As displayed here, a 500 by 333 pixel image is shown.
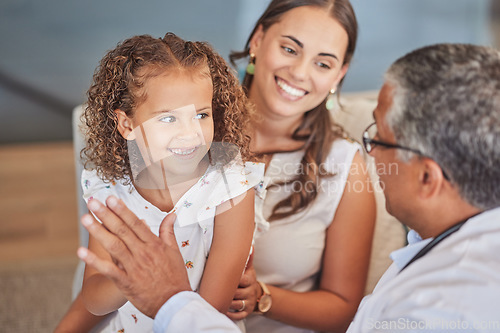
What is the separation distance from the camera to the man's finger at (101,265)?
78cm

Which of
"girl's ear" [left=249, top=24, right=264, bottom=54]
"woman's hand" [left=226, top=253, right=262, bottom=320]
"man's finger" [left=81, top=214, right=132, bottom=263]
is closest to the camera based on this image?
"man's finger" [left=81, top=214, right=132, bottom=263]

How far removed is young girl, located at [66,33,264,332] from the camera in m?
0.88

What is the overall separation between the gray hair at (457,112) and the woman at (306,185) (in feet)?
1.62

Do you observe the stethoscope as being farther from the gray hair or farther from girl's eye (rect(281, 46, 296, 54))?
girl's eye (rect(281, 46, 296, 54))

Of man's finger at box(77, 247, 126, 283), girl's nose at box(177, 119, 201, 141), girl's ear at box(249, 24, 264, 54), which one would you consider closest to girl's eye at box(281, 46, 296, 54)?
girl's ear at box(249, 24, 264, 54)

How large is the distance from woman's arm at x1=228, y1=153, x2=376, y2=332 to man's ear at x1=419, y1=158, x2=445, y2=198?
1.74ft

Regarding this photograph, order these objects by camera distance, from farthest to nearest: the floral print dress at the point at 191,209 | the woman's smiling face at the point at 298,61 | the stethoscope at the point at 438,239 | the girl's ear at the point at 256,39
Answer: the girl's ear at the point at 256,39, the woman's smiling face at the point at 298,61, the floral print dress at the point at 191,209, the stethoscope at the point at 438,239

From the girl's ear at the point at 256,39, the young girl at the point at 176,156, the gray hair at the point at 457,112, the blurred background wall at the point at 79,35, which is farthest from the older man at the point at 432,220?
the blurred background wall at the point at 79,35

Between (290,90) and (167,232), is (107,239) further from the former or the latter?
(290,90)

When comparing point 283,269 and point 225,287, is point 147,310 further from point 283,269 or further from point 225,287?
point 283,269

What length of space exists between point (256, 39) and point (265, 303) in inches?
28.8

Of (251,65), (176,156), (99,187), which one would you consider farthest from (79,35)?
(176,156)

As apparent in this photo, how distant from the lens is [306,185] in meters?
→ 1.43

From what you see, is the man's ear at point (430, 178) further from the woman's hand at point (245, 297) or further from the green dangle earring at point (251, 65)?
the green dangle earring at point (251, 65)
